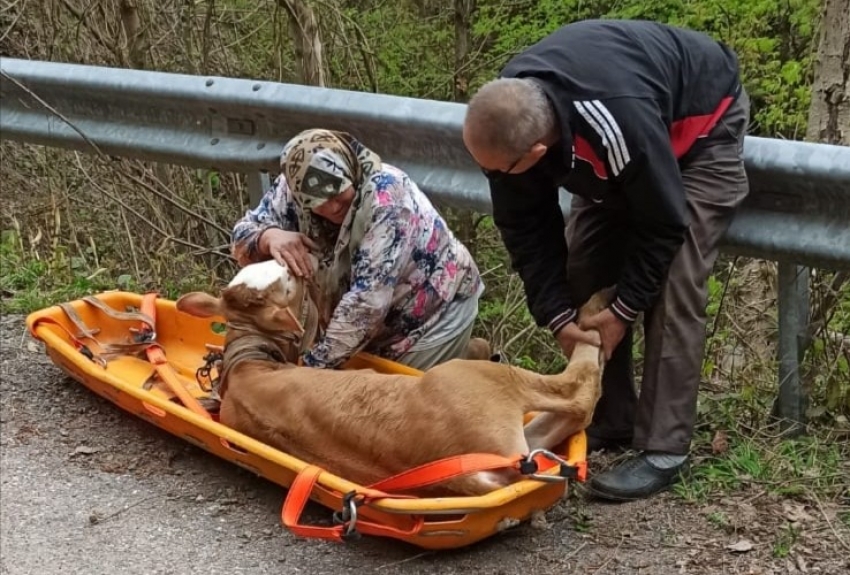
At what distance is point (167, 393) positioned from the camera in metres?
4.70

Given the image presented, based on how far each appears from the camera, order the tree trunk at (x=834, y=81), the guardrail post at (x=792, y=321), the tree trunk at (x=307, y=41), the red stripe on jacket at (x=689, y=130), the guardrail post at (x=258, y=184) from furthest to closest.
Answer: the tree trunk at (x=307, y=41), the guardrail post at (x=258, y=184), the tree trunk at (x=834, y=81), the guardrail post at (x=792, y=321), the red stripe on jacket at (x=689, y=130)

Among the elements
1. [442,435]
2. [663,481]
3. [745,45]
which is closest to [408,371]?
[442,435]

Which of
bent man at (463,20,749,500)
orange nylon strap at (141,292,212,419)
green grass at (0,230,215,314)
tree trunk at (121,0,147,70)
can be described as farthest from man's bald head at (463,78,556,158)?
tree trunk at (121,0,147,70)

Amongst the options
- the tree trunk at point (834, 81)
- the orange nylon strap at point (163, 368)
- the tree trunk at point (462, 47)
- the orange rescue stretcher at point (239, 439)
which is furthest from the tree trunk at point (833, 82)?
the tree trunk at point (462, 47)

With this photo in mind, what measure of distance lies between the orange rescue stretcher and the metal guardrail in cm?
87

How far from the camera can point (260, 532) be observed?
3.70m

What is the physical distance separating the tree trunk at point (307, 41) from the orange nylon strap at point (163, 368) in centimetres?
238

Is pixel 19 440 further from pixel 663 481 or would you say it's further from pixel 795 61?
pixel 795 61

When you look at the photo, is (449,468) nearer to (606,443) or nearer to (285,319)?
(606,443)

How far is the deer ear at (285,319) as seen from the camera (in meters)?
4.48

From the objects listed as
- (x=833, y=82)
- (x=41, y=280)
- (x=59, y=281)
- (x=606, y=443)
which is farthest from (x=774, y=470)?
(x=41, y=280)

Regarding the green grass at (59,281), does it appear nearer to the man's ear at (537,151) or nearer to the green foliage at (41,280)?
the green foliage at (41,280)

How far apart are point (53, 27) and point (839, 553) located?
6.83m

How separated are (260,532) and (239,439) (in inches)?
13.5
